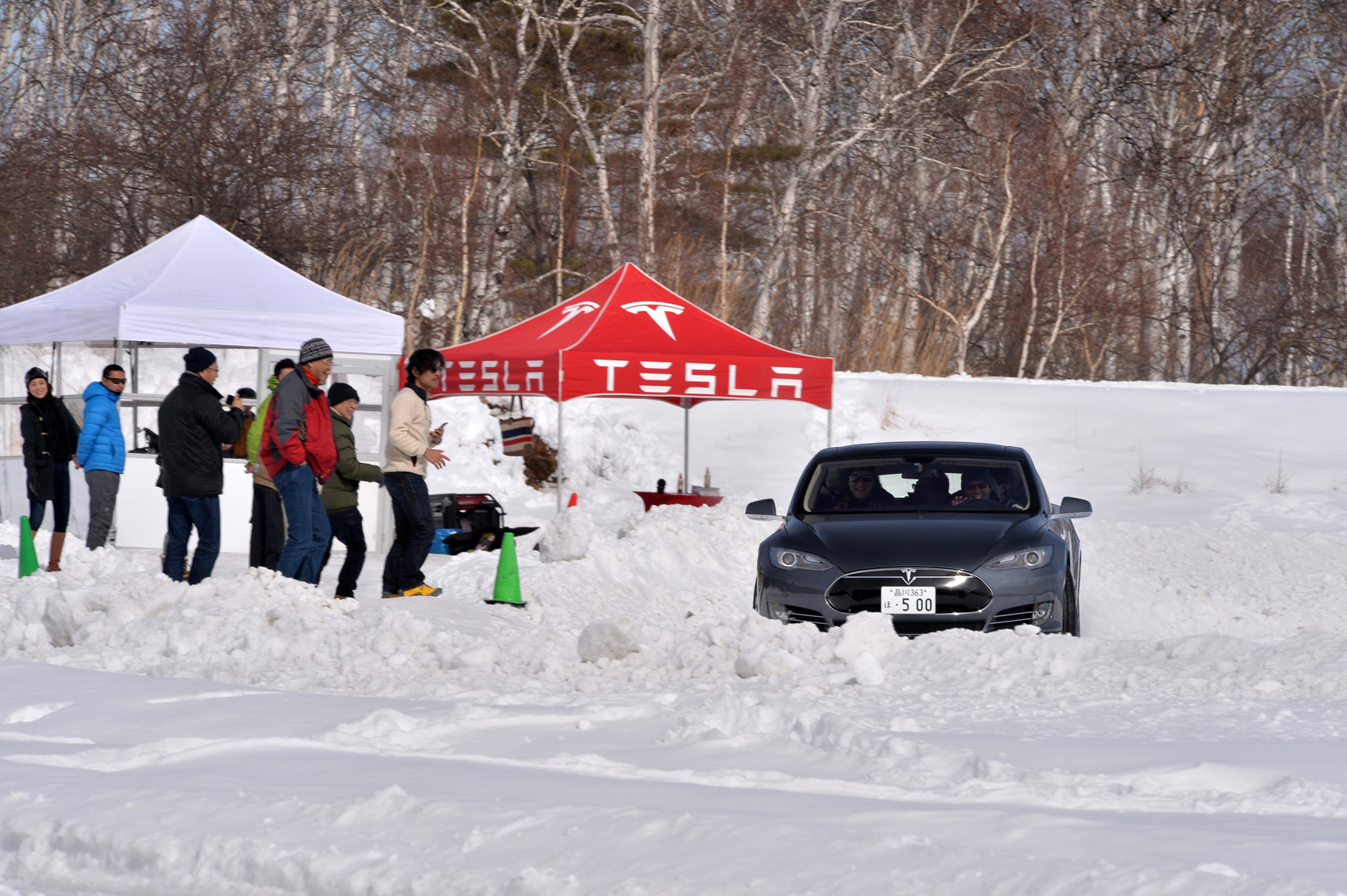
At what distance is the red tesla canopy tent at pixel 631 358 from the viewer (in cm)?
1451

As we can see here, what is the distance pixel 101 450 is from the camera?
36.6ft

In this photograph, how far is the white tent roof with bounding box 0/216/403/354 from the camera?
490 inches

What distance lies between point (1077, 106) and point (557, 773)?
29260 millimetres

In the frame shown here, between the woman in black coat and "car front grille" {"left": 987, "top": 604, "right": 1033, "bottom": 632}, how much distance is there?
7735mm

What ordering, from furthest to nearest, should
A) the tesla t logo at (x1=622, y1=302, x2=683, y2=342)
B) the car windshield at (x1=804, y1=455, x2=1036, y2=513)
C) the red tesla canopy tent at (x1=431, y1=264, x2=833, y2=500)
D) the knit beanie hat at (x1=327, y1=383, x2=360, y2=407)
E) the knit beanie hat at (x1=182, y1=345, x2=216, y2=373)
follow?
the tesla t logo at (x1=622, y1=302, x2=683, y2=342), the red tesla canopy tent at (x1=431, y1=264, x2=833, y2=500), the knit beanie hat at (x1=327, y1=383, x2=360, y2=407), the knit beanie hat at (x1=182, y1=345, x2=216, y2=373), the car windshield at (x1=804, y1=455, x2=1036, y2=513)

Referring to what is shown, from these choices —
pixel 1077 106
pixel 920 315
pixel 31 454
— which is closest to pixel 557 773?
pixel 31 454

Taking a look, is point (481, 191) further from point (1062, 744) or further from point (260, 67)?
point (1062, 744)

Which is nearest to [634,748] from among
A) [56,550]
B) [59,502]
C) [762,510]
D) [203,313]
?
[762,510]

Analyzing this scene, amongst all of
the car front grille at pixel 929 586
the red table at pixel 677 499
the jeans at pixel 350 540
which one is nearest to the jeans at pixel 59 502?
the jeans at pixel 350 540

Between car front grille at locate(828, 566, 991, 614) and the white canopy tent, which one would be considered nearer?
car front grille at locate(828, 566, 991, 614)

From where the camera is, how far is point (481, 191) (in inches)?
1118

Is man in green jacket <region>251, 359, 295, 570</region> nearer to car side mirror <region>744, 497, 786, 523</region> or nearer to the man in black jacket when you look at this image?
the man in black jacket

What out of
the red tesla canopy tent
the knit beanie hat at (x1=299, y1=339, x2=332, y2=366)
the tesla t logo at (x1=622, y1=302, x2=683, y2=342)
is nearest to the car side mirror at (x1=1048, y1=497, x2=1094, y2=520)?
the knit beanie hat at (x1=299, y1=339, x2=332, y2=366)

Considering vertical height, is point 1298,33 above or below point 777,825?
above
